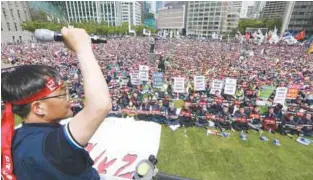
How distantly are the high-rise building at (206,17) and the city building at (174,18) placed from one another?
5.48 m

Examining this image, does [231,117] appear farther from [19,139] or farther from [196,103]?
[19,139]

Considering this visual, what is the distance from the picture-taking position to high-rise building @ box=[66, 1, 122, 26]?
130 meters

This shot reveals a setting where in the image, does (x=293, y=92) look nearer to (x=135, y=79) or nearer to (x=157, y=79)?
(x=157, y=79)

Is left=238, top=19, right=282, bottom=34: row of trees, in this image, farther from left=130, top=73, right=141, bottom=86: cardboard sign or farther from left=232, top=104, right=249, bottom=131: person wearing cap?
left=232, top=104, right=249, bottom=131: person wearing cap

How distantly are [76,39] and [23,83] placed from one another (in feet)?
1.75

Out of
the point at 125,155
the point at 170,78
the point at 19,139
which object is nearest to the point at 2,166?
the point at 19,139

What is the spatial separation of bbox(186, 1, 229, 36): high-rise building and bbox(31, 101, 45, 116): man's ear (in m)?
125

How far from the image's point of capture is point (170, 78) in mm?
18781

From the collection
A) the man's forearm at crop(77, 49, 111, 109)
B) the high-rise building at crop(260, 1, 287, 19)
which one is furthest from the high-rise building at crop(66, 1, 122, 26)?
the man's forearm at crop(77, 49, 111, 109)

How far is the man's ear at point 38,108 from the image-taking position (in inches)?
56.8

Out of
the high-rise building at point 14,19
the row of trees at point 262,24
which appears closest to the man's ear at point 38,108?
the high-rise building at point 14,19

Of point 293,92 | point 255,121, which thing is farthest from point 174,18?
point 255,121

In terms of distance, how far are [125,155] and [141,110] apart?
416 cm

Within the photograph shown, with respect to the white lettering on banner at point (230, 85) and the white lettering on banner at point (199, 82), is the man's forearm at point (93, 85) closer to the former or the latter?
the white lettering on banner at point (199, 82)
